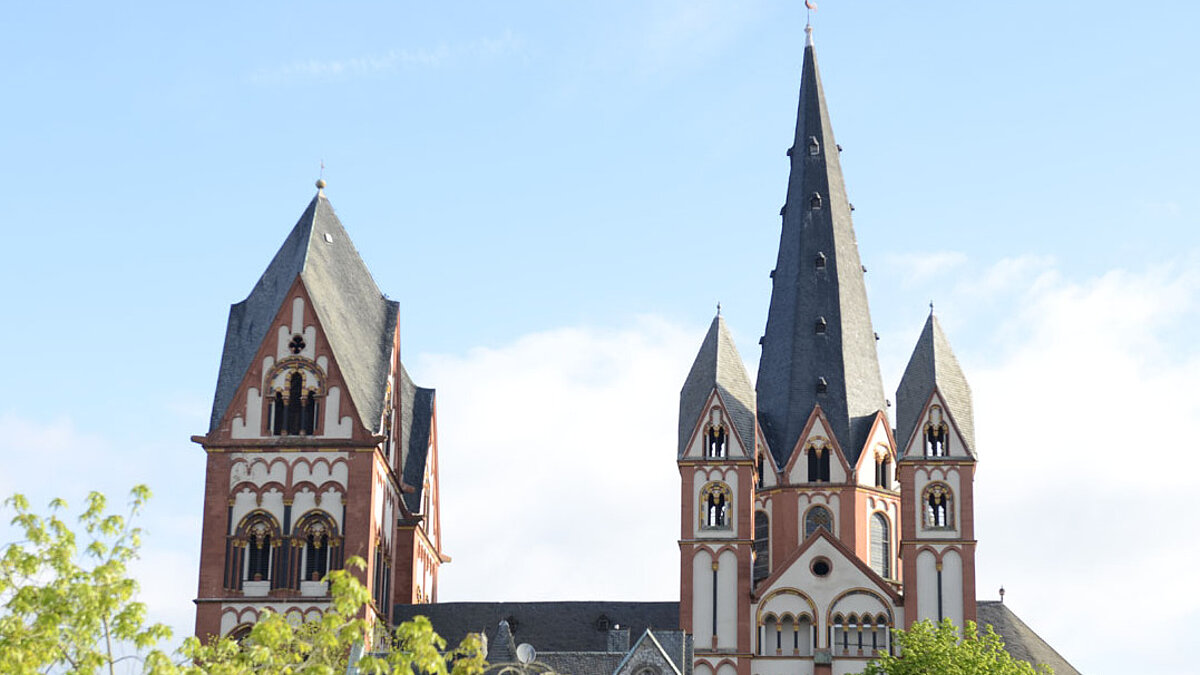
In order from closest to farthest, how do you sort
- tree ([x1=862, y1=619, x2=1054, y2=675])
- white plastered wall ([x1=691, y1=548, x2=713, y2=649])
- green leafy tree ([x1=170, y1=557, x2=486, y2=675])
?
green leafy tree ([x1=170, y1=557, x2=486, y2=675]) → tree ([x1=862, y1=619, x2=1054, y2=675]) → white plastered wall ([x1=691, y1=548, x2=713, y2=649])

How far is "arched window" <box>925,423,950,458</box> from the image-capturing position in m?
70.2

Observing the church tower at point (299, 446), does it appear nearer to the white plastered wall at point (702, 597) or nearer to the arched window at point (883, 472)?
the white plastered wall at point (702, 597)

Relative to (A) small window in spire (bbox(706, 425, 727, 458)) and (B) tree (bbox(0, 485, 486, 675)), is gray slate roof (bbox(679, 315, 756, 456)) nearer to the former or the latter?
(A) small window in spire (bbox(706, 425, 727, 458))

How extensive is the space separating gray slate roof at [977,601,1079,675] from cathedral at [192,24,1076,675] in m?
0.08

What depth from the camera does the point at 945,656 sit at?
61.6 metres

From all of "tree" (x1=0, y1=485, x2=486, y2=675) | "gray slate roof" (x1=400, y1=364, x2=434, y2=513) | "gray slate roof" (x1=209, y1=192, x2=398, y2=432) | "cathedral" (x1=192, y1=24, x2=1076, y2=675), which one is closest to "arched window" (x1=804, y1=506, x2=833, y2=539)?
"cathedral" (x1=192, y1=24, x2=1076, y2=675)

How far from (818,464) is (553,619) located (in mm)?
10755

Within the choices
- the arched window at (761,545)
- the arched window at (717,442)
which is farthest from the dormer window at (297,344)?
the arched window at (761,545)

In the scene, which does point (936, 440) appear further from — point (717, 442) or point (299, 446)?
point (299, 446)

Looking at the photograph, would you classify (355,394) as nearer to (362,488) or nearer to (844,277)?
(362,488)

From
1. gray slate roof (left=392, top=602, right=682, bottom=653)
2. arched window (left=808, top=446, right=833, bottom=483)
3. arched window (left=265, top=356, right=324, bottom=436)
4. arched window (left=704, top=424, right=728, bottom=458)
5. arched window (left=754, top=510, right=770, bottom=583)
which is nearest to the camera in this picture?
arched window (left=704, top=424, right=728, bottom=458)

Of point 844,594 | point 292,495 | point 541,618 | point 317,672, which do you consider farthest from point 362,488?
point 317,672

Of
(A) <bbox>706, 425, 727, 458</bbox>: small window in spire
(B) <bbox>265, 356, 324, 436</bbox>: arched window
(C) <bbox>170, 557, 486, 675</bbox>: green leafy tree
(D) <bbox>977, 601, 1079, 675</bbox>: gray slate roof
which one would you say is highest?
(B) <bbox>265, 356, 324, 436</bbox>: arched window

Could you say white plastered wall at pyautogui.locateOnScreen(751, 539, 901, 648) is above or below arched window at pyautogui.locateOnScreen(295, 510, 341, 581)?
below
